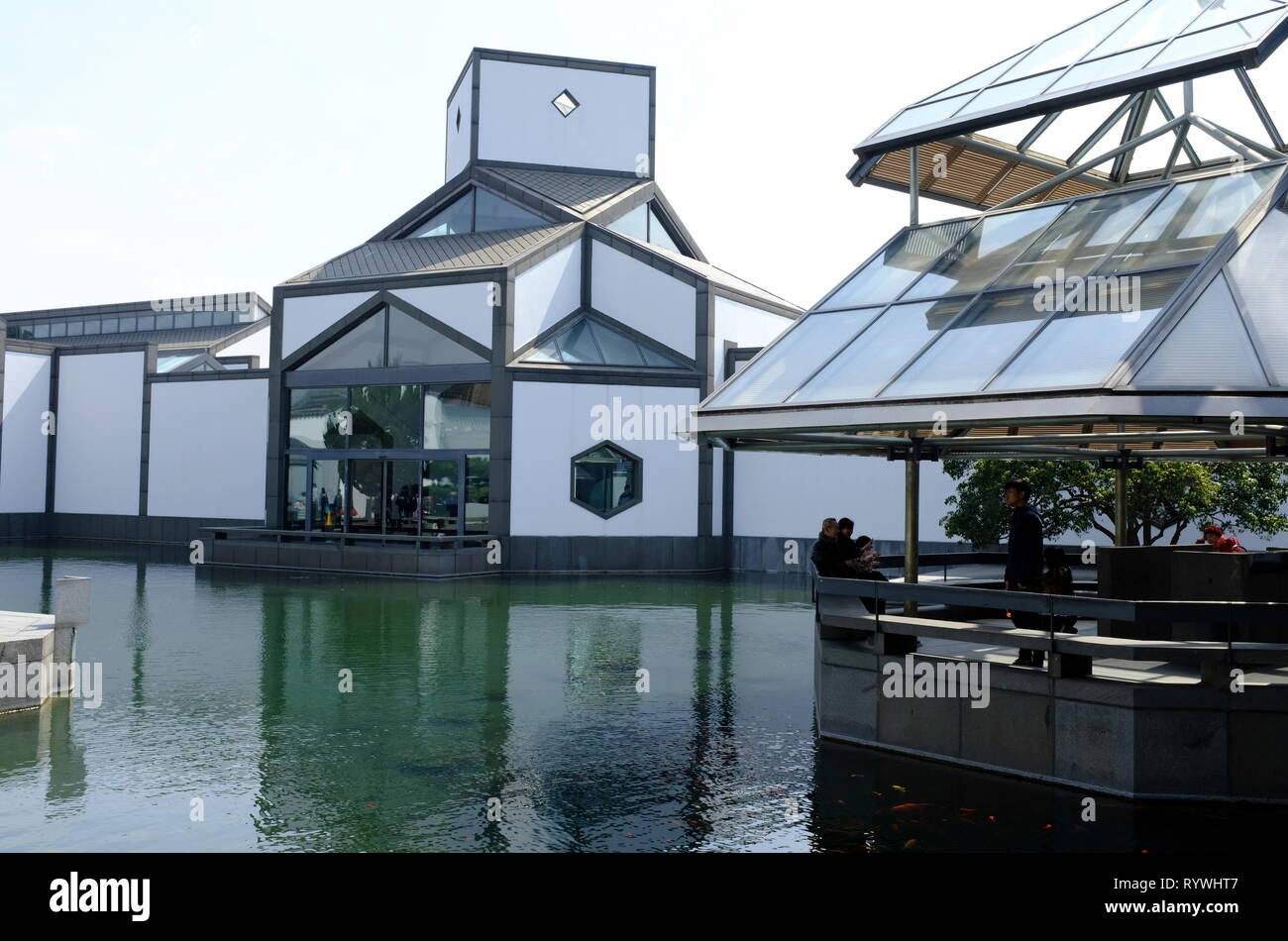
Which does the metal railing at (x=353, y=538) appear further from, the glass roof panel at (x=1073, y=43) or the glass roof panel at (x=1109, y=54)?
the glass roof panel at (x=1073, y=43)

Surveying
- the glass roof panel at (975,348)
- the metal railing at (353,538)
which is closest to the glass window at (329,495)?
the metal railing at (353,538)

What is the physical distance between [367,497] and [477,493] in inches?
167

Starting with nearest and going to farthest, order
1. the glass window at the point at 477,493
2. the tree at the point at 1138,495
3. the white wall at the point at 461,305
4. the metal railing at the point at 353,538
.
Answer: the tree at the point at 1138,495
the metal railing at the point at 353,538
the white wall at the point at 461,305
the glass window at the point at 477,493

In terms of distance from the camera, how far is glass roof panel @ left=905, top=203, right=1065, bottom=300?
40.3 ft

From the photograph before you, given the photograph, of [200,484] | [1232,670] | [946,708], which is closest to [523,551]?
[200,484]

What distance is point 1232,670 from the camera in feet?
29.8

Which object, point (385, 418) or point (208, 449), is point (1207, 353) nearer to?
Answer: point (385, 418)

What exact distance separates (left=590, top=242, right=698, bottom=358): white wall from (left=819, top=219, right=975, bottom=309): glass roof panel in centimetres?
1847

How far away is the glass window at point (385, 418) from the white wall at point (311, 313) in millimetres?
2275

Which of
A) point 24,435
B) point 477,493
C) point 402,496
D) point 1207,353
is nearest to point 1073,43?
point 1207,353

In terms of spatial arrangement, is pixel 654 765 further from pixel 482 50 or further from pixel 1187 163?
pixel 482 50

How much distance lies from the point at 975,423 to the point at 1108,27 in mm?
8181

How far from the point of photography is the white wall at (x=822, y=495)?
101 ft

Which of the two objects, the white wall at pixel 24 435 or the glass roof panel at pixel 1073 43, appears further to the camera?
the white wall at pixel 24 435
